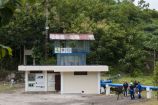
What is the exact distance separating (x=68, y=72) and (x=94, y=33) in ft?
41.8

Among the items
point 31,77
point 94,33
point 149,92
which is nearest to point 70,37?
point 31,77

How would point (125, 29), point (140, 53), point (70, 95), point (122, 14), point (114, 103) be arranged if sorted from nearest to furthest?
point (114, 103)
point (70, 95)
point (140, 53)
point (125, 29)
point (122, 14)

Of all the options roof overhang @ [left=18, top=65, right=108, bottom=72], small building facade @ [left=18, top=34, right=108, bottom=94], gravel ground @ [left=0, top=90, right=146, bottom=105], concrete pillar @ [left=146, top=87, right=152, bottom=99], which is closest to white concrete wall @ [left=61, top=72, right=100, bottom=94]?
small building facade @ [left=18, top=34, right=108, bottom=94]

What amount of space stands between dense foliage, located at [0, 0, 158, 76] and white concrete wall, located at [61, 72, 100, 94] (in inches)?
401

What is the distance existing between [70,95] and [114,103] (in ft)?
22.6

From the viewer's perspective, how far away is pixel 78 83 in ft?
112

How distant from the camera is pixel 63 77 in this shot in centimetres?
3406

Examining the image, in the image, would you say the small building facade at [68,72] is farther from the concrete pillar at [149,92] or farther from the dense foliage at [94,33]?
the dense foliage at [94,33]

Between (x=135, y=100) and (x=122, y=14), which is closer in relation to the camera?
(x=135, y=100)

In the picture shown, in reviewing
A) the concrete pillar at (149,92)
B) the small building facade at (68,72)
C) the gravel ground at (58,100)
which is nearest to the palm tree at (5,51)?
the gravel ground at (58,100)

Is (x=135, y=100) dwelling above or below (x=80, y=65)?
below

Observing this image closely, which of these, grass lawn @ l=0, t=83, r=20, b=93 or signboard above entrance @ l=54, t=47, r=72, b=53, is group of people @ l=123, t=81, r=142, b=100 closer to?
signboard above entrance @ l=54, t=47, r=72, b=53

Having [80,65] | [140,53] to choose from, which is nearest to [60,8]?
[140,53]

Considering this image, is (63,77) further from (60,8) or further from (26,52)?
(60,8)
